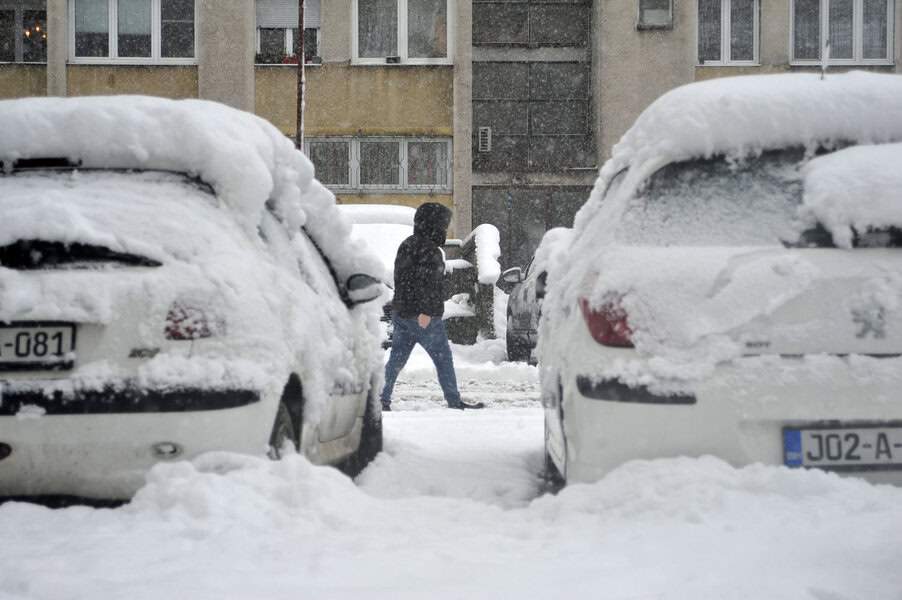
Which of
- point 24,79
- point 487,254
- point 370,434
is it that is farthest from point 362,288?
point 24,79

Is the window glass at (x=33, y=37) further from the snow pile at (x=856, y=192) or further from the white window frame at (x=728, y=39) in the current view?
the snow pile at (x=856, y=192)

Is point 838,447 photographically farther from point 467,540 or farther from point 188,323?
point 188,323

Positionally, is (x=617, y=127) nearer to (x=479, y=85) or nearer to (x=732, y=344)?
(x=479, y=85)

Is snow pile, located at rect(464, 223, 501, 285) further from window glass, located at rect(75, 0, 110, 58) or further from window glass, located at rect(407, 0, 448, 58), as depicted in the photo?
window glass, located at rect(75, 0, 110, 58)

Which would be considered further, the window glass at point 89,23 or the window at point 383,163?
the window at point 383,163

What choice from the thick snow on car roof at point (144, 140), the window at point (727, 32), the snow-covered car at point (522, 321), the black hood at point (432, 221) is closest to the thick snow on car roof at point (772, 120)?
the thick snow on car roof at point (144, 140)

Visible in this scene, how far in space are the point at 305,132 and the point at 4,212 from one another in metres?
19.2

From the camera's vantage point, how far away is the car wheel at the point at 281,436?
3676 millimetres

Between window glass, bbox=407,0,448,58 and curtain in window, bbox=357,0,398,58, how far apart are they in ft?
1.05

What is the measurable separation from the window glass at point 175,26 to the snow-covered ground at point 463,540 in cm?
2034

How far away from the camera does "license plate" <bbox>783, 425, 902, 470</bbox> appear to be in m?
3.40

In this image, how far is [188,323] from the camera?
340cm

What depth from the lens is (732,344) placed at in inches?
134

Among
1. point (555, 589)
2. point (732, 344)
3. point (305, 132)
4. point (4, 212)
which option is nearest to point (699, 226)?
point (732, 344)
